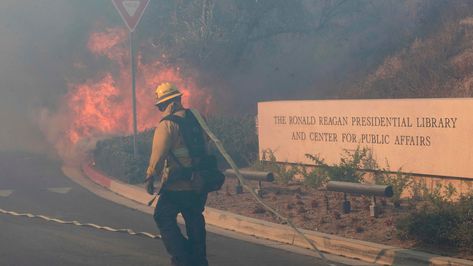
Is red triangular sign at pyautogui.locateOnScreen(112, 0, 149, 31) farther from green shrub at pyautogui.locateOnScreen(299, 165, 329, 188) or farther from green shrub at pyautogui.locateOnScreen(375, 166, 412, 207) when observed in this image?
green shrub at pyautogui.locateOnScreen(375, 166, 412, 207)

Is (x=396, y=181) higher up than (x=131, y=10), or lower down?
lower down

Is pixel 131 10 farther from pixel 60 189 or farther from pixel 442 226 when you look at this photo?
pixel 442 226

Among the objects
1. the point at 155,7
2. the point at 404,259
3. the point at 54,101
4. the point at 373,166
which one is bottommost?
the point at 404,259

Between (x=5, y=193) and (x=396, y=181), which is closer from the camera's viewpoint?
(x=396, y=181)

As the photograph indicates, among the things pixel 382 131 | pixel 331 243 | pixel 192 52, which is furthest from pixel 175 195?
pixel 192 52

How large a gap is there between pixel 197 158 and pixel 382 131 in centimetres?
544

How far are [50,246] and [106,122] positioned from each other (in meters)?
14.1

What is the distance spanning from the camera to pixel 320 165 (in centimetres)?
1318

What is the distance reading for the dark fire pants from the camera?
7598 millimetres

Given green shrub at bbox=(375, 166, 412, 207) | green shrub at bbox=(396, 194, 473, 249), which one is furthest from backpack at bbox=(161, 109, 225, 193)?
green shrub at bbox=(375, 166, 412, 207)

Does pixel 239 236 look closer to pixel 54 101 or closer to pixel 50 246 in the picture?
pixel 50 246

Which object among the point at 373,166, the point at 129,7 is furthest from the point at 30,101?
the point at 373,166

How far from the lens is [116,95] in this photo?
23734 mm

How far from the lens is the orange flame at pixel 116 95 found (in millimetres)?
23359
